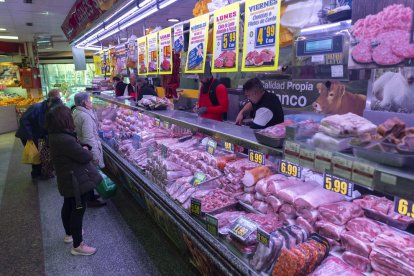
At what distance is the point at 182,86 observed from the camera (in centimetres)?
1214

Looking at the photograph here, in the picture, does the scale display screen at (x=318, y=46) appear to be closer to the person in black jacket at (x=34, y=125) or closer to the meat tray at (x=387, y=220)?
the meat tray at (x=387, y=220)

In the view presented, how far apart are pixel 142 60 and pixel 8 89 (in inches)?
587

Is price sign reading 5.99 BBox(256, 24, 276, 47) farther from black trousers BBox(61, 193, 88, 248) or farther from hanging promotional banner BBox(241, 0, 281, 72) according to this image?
black trousers BBox(61, 193, 88, 248)

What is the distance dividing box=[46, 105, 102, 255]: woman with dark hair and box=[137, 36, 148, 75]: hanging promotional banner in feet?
5.03

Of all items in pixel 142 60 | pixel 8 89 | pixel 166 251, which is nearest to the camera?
pixel 166 251

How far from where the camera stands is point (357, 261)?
162cm

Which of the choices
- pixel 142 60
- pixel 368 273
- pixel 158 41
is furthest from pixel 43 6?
pixel 368 273

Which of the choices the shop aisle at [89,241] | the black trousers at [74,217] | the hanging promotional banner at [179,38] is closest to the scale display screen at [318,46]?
the hanging promotional banner at [179,38]

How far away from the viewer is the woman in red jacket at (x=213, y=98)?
5.44m

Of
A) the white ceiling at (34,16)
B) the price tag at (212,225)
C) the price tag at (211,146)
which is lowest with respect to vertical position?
the price tag at (212,225)

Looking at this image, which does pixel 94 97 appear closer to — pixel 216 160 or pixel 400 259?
pixel 216 160

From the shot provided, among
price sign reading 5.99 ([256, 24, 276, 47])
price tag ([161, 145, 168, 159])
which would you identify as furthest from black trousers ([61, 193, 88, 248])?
price sign reading 5.99 ([256, 24, 276, 47])

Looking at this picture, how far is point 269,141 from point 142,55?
3.45 meters

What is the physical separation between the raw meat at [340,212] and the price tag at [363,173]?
1.93ft
